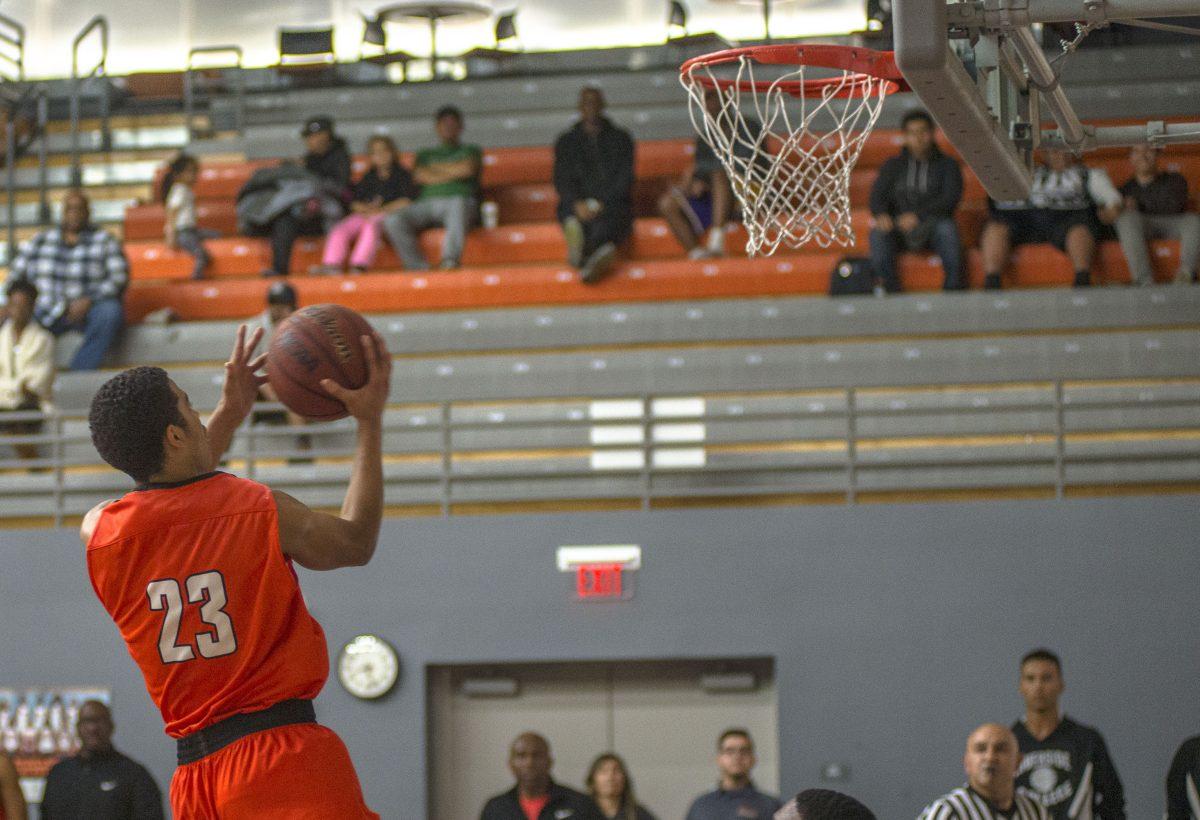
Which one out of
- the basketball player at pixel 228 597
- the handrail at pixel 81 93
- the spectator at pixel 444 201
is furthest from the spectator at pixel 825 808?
the handrail at pixel 81 93

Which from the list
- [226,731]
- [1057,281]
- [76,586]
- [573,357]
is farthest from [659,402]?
[226,731]

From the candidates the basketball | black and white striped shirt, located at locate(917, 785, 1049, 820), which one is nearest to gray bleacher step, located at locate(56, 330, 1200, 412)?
black and white striped shirt, located at locate(917, 785, 1049, 820)

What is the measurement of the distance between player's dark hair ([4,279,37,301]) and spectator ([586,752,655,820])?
5.07 m

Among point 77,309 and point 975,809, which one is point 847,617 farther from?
point 77,309

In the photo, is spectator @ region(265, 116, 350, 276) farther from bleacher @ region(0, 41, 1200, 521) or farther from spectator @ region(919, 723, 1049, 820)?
spectator @ region(919, 723, 1049, 820)

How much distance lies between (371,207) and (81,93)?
4925mm

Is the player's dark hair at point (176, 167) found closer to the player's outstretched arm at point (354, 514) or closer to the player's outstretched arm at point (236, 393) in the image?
the player's outstretched arm at point (236, 393)

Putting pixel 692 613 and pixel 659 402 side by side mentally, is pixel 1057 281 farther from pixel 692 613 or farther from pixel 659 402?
pixel 692 613

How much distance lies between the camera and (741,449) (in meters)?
9.97

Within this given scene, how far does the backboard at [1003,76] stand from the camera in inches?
Answer: 164

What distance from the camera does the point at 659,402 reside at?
10.3 m

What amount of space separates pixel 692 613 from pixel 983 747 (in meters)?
3.51

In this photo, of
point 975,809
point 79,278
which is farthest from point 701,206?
point 975,809

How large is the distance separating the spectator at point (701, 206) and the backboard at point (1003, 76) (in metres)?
5.82
